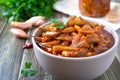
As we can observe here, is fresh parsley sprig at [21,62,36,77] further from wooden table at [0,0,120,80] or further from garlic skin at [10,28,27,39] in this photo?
garlic skin at [10,28,27,39]

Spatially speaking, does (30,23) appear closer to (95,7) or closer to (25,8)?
(25,8)

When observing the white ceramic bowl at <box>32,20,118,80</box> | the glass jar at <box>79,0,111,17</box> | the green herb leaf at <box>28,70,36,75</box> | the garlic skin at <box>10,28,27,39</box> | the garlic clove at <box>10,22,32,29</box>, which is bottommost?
the green herb leaf at <box>28,70,36,75</box>

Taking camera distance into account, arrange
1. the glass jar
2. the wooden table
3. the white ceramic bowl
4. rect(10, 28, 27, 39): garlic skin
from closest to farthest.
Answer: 1. the white ceramic bowl
2. the wooden table
3. rect(10, 28, 27, 39): garlic skin
4. the glass jar

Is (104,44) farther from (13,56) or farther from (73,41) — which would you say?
(13,56)

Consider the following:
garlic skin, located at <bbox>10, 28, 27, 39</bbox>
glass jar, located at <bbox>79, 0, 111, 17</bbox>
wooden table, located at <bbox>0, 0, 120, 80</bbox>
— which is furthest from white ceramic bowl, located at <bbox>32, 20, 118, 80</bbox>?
glass jar, located at <bbox>79, 0, 111, 17</bbox>

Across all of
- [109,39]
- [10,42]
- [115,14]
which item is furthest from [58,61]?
[115,14]

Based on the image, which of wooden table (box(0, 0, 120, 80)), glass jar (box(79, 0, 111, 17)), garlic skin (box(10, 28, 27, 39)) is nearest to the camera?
wooden table (box(0, 0, 120, 80))
